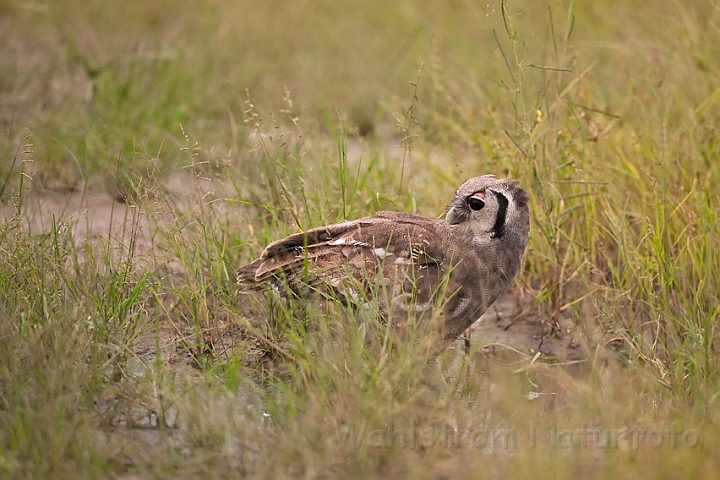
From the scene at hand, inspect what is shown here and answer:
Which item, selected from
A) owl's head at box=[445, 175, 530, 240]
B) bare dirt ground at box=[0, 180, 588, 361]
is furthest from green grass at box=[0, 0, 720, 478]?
owl's head at box=[445, 175, 530, 240]

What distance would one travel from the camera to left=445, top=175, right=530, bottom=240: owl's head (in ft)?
14.5

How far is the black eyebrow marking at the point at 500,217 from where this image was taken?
4434 millimetres

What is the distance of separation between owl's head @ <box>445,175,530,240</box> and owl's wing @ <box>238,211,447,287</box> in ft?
0.39

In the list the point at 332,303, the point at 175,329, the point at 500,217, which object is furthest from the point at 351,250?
the point at 175,329

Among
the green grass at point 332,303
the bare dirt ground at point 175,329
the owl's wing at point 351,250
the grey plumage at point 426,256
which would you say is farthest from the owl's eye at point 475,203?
the bare dirt ground at point 175,329

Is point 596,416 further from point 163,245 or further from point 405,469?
point 163,245

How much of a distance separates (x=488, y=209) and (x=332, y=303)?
92 centimetres

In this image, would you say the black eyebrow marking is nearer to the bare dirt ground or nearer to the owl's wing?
the owl's wing

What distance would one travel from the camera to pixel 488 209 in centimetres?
443

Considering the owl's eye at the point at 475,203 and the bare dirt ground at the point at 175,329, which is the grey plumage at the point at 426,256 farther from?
the bare dirt ground at the point at 175,329

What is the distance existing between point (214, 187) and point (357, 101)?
2.46 meters

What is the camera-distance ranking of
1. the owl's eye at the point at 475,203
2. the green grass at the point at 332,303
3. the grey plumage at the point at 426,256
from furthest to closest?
the owl's eye at the point at 475,203
the grey plumage at the point at 426,256
the green grass at the point at 332,303

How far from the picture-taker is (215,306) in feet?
15.0

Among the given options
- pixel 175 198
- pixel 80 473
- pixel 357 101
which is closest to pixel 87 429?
pixel 80 473
